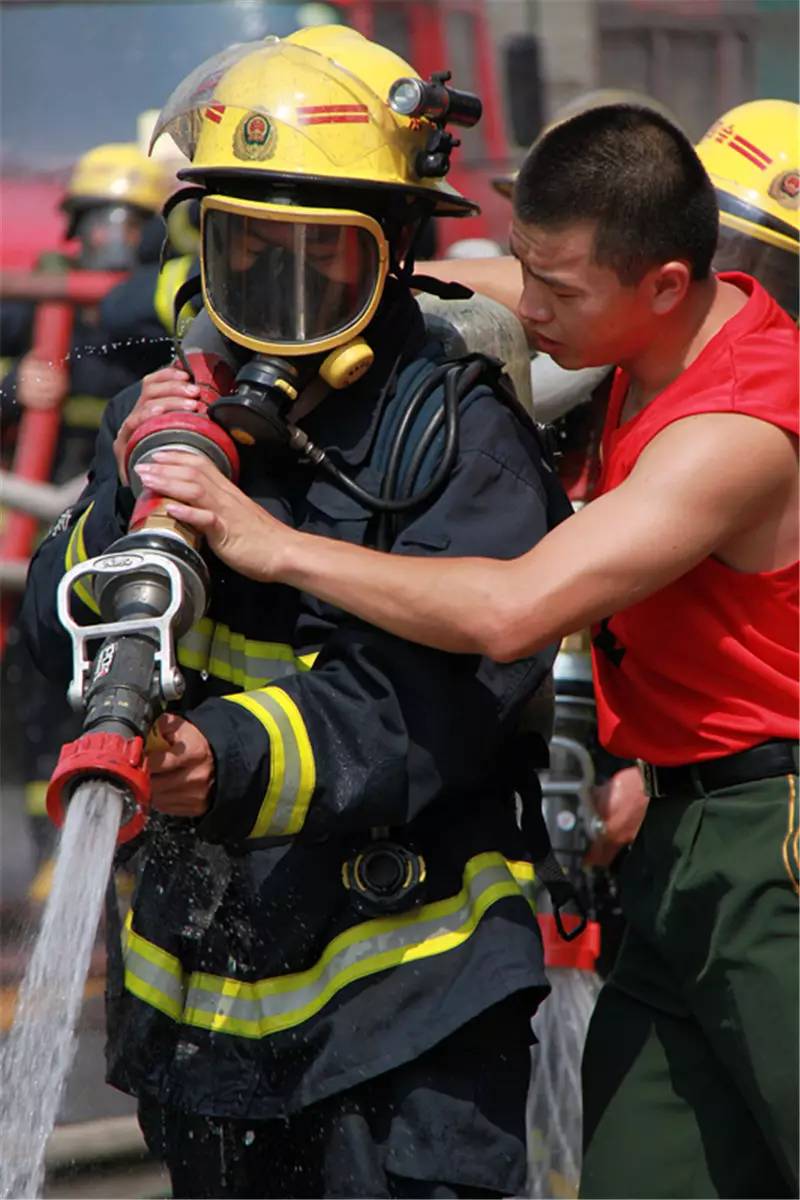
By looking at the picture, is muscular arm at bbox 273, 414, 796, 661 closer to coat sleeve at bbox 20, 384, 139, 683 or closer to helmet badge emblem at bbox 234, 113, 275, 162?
coat sleeve at bbox 20, 384, 139, 683

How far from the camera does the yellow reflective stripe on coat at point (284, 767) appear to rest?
111 inches

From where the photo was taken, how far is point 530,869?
313cm

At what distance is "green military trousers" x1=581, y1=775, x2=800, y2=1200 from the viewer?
126 inches

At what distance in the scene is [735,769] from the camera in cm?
329

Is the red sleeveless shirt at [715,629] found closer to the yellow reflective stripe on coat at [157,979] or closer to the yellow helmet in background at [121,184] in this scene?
the yellow reflective stripe on coat at [157,979]

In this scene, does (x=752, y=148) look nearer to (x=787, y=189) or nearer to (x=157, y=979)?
(x=787, y=189)

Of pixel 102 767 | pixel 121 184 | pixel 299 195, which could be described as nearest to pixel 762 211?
pixel 299 195

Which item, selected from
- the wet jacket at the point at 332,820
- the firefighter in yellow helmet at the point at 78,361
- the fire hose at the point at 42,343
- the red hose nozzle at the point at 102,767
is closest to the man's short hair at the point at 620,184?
the wet jacket at the point at 332,820

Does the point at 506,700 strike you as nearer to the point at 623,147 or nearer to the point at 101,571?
the point at 101,571

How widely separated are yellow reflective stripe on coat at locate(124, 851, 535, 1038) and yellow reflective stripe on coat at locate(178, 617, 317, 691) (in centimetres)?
41

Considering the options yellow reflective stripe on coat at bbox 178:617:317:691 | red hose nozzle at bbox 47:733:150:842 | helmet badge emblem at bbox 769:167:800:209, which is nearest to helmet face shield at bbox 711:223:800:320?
helmet badge emblem at bbox 769:167:800:209

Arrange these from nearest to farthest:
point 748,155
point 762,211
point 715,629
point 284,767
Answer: point 284,767 → point 715,629 → point 762,211 → point 748,155

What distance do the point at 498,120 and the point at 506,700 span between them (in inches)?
337

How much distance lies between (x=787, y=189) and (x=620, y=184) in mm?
1493
